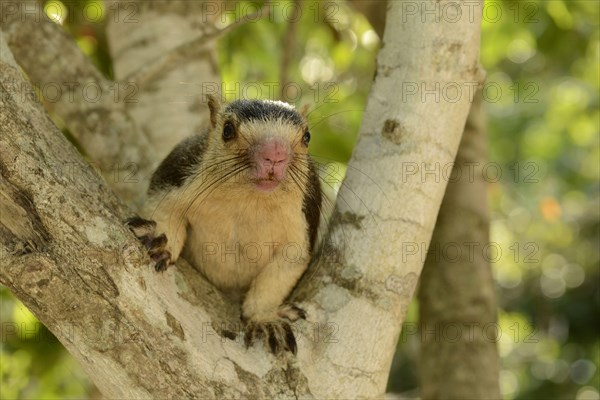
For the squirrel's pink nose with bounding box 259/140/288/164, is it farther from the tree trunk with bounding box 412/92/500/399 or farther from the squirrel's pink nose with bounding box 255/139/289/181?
the tree trunk with bounding box 412/92/500/399

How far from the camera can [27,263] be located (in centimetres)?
273

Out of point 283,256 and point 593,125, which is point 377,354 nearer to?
point 283,256

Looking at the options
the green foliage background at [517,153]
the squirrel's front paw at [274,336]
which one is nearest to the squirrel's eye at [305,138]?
the green foliage background at [517,153]

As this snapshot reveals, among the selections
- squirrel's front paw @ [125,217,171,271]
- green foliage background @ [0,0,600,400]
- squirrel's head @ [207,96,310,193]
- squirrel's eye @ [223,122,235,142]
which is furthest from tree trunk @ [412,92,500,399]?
squirrel's front paw @ [125,217,171,271]

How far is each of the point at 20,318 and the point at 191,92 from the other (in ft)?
Result: 6.54

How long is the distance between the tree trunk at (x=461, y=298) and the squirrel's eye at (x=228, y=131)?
1748 millimetres

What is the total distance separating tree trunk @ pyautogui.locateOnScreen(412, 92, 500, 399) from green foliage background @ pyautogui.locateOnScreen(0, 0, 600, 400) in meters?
0.68

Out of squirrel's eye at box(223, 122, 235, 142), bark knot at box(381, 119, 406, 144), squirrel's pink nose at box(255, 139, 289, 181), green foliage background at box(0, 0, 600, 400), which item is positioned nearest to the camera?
squirrel's pink nose at box(255, 139, 289, 181)

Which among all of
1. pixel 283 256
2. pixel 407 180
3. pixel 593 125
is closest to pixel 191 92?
pixel 283 256

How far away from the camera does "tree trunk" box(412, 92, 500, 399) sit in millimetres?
4570

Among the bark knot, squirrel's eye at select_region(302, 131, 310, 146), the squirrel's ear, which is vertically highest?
the squirrel's ear

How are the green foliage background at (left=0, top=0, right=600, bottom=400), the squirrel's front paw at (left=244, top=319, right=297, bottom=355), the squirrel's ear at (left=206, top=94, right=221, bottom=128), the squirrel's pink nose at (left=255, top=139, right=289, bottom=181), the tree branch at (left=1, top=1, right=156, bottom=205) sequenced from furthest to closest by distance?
1. the green foliage background at (left=0, top=0, right=600, bottom=400)
2. the tree branch at (left=1, top=1, right=156, bottom=205)
3. the squirrel's ear at (left=206, top=94, right=221, bottom=128)
4. the squirrel's pink nose at (left=255, top=139, right=289, bottom=181)
5. the squirrel's front paw at (left=244, top=319, right=297, bottom=355)

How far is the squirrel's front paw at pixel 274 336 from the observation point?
3.20m

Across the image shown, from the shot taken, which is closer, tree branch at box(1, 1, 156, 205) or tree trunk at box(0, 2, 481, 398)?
tree trunk at box(0, 2, 481, 398)
